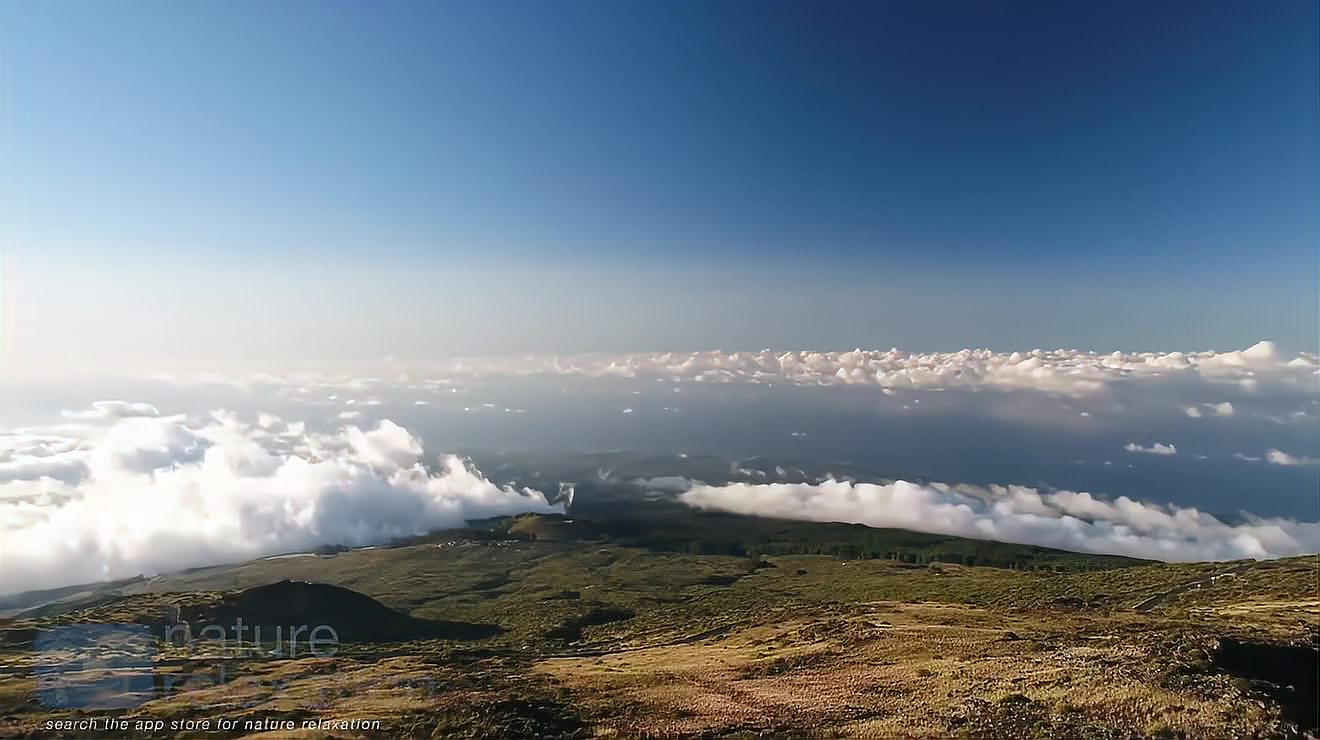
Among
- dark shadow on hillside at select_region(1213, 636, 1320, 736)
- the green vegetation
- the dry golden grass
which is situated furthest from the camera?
dark shadow on hillside at select_region(1213, 636, 1320, 736)

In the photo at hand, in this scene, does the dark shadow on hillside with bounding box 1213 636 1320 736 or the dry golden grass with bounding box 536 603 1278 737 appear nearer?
the dry golden grass with bounding box 536 603 1278 737

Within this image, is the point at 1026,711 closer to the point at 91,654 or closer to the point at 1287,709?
the point at 1287,709

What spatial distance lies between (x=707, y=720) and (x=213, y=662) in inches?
4318

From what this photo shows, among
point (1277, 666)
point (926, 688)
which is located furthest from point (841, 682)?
point (1277, 666)

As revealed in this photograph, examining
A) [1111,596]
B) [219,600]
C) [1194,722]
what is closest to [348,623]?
[219,600]

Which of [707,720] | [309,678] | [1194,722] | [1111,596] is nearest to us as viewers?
[1194,722]

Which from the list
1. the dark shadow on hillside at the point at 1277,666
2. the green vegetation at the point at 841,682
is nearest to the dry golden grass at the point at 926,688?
the green vegetation at the point at 841,682

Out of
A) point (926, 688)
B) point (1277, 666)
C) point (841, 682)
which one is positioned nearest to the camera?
point (926, 688)

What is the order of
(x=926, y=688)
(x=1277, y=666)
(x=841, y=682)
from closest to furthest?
(x=926, y=688) → (x=1277, y=666) → (x=841, y=682)

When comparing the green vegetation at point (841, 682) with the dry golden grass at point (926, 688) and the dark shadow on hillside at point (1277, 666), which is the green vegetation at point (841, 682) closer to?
the dry golden grass at point (926, 688)

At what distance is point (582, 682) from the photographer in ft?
278

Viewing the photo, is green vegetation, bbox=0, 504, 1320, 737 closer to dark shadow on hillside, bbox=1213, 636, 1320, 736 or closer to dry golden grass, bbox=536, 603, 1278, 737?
dry golden grass, bbox=536, 603, 1278, 737

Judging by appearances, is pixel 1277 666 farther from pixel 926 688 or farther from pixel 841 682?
pixel 841 682

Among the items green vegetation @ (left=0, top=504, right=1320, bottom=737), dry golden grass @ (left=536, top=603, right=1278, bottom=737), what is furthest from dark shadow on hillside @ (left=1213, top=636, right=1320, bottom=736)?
dry golden grass @ (left=536, top=603, right=1278, bottom=737)
